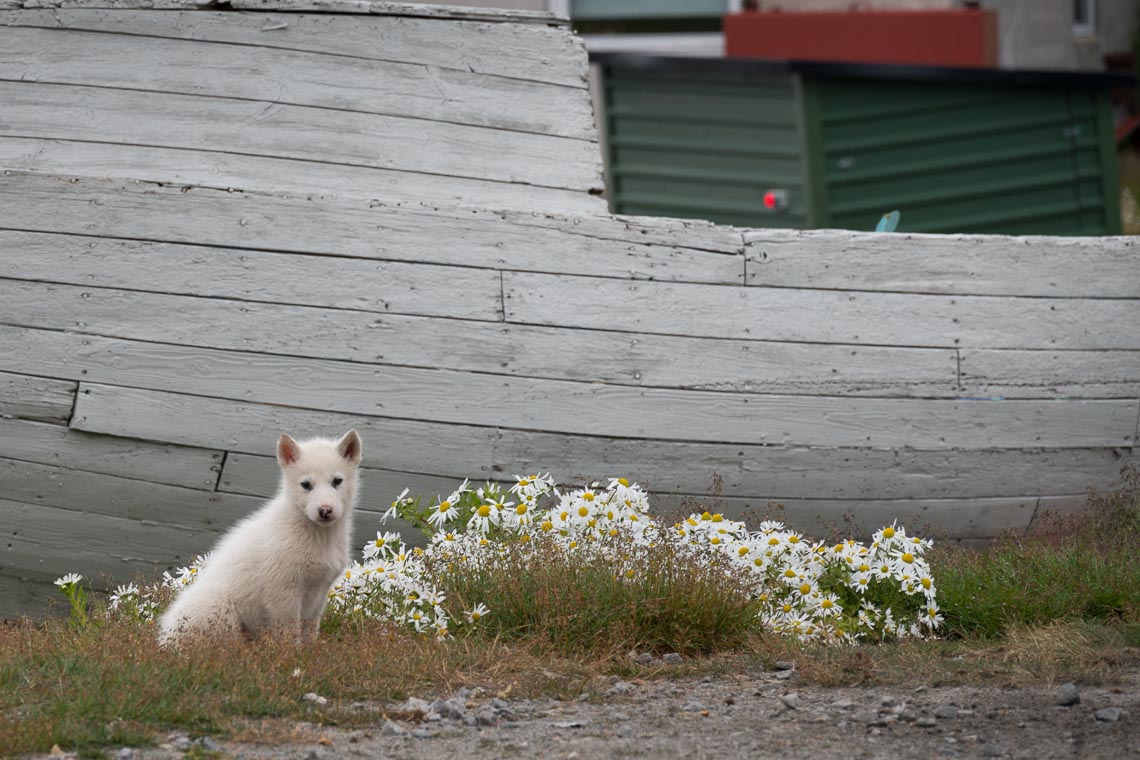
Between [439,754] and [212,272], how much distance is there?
265 cm

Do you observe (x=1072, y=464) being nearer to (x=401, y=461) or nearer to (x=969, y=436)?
(x=969, y=436)

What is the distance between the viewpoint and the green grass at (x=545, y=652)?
396cm

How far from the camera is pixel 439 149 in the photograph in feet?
19.9

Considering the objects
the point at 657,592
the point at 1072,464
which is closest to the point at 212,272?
the point at 657,592

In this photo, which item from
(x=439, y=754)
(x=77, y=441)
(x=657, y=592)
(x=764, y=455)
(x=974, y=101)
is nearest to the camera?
(x=439, y=754)

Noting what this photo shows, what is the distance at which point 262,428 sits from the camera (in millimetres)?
5680

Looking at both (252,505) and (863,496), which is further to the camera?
(863,496)

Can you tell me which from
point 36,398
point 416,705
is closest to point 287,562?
point 416,705

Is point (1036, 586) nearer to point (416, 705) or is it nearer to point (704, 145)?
point (416, 705)

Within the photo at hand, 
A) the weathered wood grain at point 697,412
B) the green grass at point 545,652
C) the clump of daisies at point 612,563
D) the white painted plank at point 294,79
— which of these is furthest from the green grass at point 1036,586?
the white painted plank at point 294,79

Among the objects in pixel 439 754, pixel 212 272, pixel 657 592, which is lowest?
pixel 439 754

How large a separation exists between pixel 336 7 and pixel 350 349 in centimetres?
161

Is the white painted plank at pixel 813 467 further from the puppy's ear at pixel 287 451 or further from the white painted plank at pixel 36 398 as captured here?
the white painted plank at pixel 36 398

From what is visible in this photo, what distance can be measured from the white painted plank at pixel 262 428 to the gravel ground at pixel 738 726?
163cm
